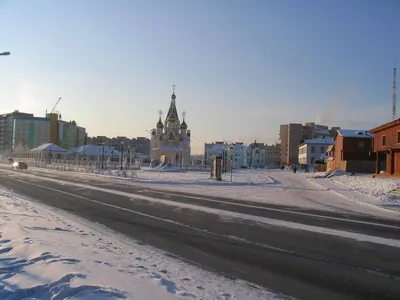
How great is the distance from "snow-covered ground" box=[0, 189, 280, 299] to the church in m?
81.2

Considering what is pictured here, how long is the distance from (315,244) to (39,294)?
6.79m

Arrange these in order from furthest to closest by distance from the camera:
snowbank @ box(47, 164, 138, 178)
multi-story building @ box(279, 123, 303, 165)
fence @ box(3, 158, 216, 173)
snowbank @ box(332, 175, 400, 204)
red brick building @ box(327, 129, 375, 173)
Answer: multi-story building @ box(279, 123, 303, 165) → red brick building @ box(327, 129, 375, 173) → fence @ box(3, 158, 216, 173) → snowbank @ box(47, 164, 138, 178) → snowbank @ box(332, 175, 400, 204)

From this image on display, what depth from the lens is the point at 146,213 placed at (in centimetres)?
1488

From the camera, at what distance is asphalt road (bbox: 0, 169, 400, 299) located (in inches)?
262

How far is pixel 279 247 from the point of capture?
9328 millimetres

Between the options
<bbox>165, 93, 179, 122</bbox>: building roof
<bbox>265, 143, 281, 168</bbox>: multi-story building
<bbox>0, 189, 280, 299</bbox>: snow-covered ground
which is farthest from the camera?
<bbox>265, 143, 281, 168</bbox>: multi-story building

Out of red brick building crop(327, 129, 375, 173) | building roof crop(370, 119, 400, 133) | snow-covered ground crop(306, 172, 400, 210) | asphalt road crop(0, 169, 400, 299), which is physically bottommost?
asphalt road crop(0, 169, 400, 299)

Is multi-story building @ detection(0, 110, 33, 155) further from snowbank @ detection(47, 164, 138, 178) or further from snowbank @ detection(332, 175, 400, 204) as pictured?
snowbank @ detection(332, 175, 400, 204)

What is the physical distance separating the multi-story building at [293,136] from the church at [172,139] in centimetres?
6552

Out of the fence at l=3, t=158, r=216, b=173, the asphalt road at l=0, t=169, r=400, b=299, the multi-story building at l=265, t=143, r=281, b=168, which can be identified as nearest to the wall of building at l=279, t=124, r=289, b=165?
the multi-story building at l=265, t=143, r=281, b=168

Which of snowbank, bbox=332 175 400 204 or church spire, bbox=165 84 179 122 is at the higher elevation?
church spire, bbox=165 84 179 122

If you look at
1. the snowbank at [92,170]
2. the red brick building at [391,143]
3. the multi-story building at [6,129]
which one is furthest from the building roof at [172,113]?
the multi-story building at [6,129]

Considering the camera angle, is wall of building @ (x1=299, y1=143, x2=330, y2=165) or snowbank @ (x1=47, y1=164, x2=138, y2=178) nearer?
snowbank @ (x1=47, y1=164, x2=138, y2=178)

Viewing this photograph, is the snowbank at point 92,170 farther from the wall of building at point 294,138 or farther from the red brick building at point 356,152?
the wall of building at point 294,138
